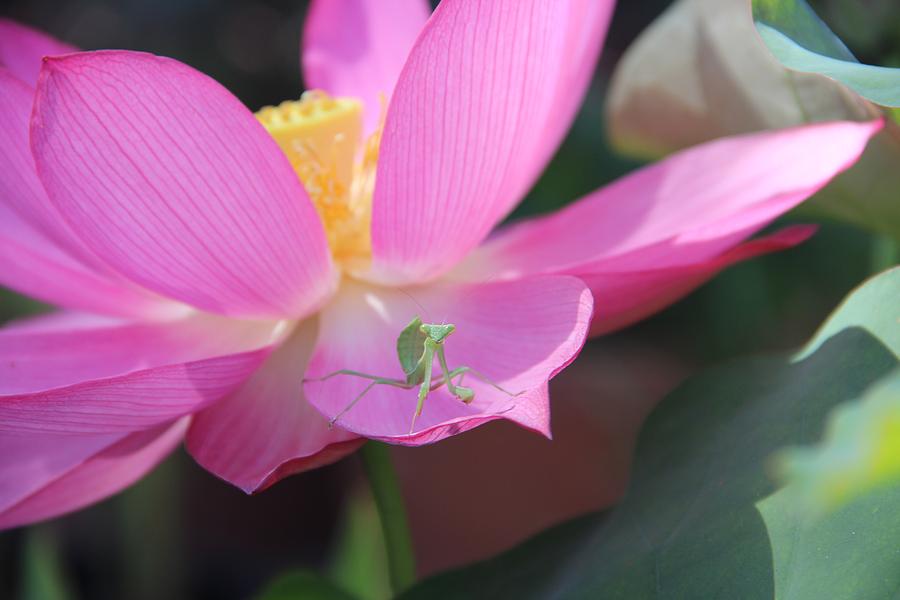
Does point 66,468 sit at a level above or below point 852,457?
below

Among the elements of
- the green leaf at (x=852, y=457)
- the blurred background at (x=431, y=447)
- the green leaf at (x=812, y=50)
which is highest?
the green leaf at (x=812, y=50)

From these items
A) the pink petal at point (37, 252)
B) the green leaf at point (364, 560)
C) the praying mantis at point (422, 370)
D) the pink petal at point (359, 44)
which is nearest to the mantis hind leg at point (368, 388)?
the praying mantis at point (422, 370)

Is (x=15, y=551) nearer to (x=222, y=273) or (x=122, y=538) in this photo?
(x=122, y=538)

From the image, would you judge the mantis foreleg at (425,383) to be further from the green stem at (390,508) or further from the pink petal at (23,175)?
the pink petal at (23,175)

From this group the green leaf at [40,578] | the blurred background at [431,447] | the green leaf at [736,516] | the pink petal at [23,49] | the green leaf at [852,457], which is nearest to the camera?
the green leaf at [852,457]

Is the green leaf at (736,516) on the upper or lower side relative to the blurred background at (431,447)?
upper

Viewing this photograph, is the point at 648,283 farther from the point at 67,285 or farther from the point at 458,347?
the point at 67,285

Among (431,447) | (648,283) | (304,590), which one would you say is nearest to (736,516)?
(648,283)
